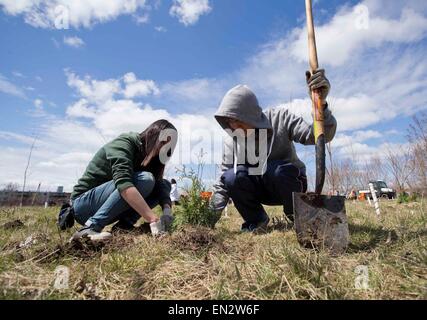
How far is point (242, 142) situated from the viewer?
125 inches

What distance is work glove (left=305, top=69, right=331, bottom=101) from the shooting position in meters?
2.32

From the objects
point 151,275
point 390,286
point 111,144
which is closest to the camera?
point 390,286

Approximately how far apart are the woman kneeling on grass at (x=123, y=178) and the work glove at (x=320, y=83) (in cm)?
132

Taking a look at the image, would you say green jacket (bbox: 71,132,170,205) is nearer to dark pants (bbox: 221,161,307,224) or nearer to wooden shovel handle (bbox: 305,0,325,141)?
dark pants (bbox: 221,161,307,224)

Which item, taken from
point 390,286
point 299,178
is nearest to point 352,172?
point 299,178

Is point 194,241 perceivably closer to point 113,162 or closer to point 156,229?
point 156,229

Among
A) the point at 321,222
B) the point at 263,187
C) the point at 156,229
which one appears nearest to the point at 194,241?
the point at 156,229

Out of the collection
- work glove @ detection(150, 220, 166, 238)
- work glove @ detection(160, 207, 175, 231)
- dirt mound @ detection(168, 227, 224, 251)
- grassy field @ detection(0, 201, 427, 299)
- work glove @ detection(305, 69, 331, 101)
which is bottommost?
grassy field @ detection(0, 201, 427, 299)

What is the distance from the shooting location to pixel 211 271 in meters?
1.58

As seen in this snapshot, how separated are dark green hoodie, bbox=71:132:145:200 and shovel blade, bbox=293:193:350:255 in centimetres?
141

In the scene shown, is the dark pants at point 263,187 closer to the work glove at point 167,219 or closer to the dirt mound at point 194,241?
the work glove at point 167,219

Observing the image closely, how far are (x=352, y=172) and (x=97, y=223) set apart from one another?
25922 mm

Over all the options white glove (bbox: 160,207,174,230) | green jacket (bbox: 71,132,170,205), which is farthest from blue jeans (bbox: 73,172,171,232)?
white glove (bbox: 160,207,174,230)
